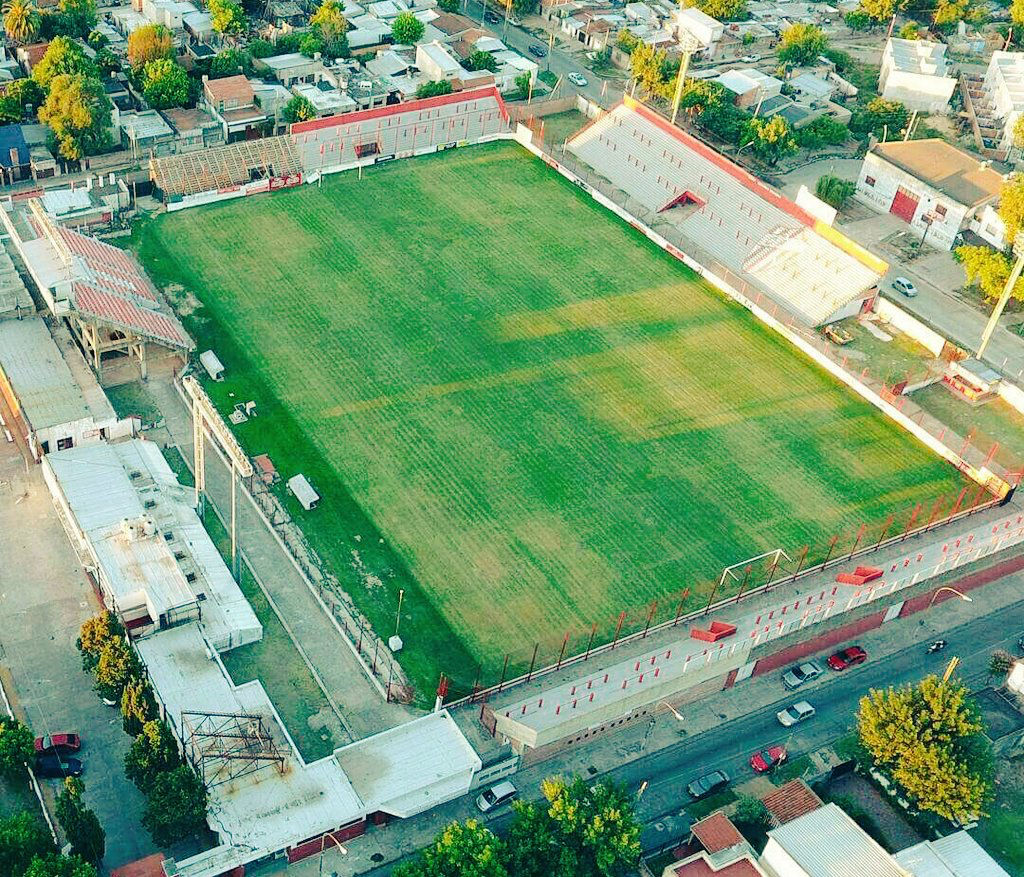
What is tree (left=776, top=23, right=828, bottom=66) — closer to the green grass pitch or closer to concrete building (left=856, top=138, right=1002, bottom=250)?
concrete building (left=856, top=138, right=1002, bottom=250)

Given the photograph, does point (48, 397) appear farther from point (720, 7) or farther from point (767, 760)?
point (720, 7)

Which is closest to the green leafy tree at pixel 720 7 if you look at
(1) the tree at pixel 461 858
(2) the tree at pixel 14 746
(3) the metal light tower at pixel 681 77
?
(3) the metal light tower at pixel 681 77

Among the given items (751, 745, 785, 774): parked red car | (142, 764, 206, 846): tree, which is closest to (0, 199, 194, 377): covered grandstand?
(142, 764, 206, 846): tree

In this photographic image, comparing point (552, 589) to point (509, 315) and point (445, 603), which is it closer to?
point (445, 603)

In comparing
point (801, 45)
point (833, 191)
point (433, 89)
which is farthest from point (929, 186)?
point (433, 89)

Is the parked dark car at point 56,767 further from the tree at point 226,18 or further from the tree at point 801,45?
the tree at point 801,45

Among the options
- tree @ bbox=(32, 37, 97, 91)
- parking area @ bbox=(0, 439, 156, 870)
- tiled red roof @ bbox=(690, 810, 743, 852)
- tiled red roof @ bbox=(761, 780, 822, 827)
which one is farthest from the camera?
tree @ bbox=(32, 37, 97, 91)

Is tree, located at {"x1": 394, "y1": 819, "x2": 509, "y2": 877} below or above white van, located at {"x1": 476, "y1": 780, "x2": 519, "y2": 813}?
above
